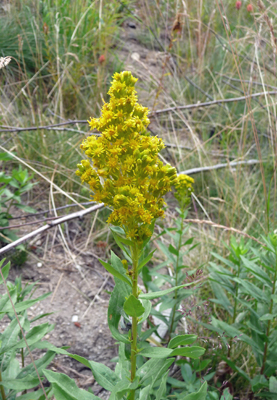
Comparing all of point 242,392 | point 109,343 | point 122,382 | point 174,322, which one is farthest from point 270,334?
point 109,343

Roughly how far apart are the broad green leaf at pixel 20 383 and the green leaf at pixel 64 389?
0.29 meters

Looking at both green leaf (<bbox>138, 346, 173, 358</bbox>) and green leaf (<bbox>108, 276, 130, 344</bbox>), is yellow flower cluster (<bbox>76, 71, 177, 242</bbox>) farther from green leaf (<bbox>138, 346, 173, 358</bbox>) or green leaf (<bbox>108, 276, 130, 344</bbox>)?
green leaf (<bbox>138, 346, 173, 358</bbox>)

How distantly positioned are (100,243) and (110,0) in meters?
4.29

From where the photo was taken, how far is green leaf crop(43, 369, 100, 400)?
125 cm

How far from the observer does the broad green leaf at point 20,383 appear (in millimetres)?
1482

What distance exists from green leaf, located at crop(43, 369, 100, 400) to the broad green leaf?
0.29 meters

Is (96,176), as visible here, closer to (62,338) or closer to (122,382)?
(122,382)

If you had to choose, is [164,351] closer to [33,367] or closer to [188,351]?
[188,351]

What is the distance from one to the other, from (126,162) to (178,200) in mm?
982

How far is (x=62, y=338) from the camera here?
2365 millimetres

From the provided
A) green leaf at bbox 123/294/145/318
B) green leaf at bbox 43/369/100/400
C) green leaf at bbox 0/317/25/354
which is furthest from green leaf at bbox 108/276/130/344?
green leaf at bbox 0/317/25/354

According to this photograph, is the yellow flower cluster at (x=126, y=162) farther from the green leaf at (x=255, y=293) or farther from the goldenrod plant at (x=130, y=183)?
the green leaf at (x=255, y=293)

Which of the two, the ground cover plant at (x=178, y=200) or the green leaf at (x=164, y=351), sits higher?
the green leaf at (x=164, y=351)

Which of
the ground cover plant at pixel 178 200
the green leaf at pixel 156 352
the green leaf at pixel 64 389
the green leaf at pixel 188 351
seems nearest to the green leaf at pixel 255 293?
the ground cover plant at pixel 178 200
